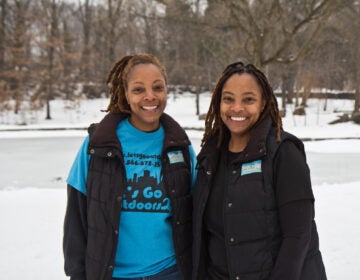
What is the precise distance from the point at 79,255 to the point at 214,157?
0.83 m

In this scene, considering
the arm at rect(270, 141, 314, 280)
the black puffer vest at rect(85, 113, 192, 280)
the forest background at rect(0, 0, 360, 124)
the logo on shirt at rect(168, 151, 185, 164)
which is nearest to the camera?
the arm at rect(270, 141, 314, 280)

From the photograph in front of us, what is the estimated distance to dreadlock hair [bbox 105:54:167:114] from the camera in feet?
6.66

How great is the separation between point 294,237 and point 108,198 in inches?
34.1

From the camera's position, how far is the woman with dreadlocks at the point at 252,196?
1648mm

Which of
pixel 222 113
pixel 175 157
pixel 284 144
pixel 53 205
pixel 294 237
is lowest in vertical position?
pixel 53 205

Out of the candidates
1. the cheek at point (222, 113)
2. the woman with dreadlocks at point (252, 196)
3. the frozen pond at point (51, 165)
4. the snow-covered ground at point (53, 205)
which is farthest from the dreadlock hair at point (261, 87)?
the frozen pond at point (51, 165)

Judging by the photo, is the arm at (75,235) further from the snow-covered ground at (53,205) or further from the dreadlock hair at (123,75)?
the snow-covered ground at (53,205)

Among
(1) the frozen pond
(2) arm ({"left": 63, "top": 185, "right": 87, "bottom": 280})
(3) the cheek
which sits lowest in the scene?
(1) the frozen pond

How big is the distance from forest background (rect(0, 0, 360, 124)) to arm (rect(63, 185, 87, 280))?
1248 cm

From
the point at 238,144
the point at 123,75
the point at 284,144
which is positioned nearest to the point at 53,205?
the point at 123,75

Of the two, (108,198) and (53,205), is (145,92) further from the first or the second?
(53,205)

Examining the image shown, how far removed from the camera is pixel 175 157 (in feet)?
6.55

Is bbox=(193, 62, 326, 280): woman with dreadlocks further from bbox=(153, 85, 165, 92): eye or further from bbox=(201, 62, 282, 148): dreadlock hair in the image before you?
bbox=(153, 85, 165, 92): eye

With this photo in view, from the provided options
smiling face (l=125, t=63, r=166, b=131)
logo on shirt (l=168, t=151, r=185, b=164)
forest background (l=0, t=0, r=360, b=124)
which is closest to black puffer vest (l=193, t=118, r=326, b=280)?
logo on shirt (l=168, t=151, r=185, b=164)
